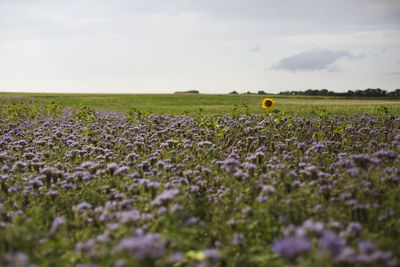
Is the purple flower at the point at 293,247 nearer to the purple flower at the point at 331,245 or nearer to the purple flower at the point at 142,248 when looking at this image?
the purple flower at the point at 331,245

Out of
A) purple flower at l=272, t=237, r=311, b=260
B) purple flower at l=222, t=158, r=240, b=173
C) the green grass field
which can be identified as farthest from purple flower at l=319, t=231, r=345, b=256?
the green grass field

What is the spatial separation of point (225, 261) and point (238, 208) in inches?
39.8

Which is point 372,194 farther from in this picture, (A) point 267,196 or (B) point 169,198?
(B) point 169,198

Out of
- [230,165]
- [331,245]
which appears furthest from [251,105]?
[331,245]

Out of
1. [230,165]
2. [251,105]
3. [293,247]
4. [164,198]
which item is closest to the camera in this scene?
[293,247]

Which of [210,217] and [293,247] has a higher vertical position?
[293,247]

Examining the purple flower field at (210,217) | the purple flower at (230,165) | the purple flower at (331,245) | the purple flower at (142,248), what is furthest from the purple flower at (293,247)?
the purple flower at (230,165)

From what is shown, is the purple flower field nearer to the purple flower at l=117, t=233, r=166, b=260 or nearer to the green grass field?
the purple flower at l=117, t=233, r=166, b=260

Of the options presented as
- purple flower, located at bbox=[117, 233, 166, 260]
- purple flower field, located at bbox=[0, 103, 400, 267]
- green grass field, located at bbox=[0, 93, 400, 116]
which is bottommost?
purple flower field, located at bbox=[0, 103, 400, 267]

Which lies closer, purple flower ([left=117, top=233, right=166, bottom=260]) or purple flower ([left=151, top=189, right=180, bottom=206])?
purple flower ([left=117, top=233, right=166, bottom=260])

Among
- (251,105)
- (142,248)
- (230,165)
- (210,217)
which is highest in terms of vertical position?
(251,105)

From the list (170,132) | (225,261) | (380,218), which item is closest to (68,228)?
(225,261)

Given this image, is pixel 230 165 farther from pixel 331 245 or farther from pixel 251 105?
pixel 251 105

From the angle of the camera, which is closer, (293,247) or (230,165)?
(293,247)
